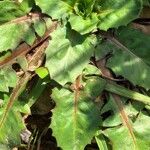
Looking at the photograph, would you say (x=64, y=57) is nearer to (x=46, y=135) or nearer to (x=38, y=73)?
(x=38, y=73)

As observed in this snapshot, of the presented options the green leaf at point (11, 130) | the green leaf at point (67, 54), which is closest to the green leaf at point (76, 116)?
the green leaf at point (67, 54)

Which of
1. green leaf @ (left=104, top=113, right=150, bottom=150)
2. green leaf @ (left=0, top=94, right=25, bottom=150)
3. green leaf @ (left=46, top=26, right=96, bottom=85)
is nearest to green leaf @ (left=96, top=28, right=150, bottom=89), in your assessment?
green leaf @ (left=46, top=26, right=96, bottom=85)

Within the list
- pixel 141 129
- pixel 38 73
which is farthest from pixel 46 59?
pixel 141 129

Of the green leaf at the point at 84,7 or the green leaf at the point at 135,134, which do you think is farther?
the green leaf at the point at 84,7

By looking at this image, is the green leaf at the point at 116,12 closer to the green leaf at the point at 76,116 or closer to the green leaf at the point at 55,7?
the green leaf at the point at 55,7

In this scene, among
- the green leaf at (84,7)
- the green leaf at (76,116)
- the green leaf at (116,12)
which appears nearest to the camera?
the green leaf at (76,116)

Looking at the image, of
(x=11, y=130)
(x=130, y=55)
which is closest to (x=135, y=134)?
(x=130, y=55)
